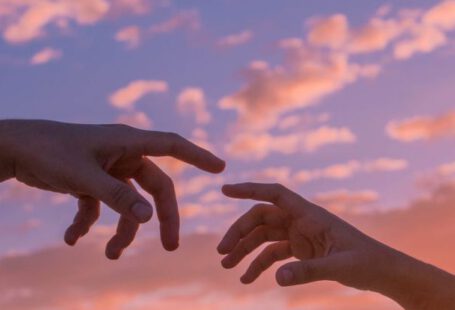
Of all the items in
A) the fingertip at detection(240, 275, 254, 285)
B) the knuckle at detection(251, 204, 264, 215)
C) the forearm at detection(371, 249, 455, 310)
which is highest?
the knuckle at detection(251, 204, 264, 215)

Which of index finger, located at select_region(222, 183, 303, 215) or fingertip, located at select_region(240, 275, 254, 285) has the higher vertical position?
index finger, located at select_region(222, 183, 303, 215)

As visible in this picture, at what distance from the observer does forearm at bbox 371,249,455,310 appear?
6.96m

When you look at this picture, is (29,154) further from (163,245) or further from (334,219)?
(334,219)

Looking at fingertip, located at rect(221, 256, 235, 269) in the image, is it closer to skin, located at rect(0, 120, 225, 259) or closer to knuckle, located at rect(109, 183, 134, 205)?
skin, located at rect(0, 120, 225, 259)

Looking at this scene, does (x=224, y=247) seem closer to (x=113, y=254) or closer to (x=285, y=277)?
(x=113, y=254)

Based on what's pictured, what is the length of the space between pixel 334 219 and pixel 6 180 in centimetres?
253

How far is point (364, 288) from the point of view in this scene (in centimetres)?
689

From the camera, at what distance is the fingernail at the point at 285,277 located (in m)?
5.97

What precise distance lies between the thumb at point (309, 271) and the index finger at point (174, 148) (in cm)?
116

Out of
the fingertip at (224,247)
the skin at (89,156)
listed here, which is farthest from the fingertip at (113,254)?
the fingertip at (224,247)

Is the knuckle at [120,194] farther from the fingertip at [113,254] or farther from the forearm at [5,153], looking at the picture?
the fingertip at [113,254]

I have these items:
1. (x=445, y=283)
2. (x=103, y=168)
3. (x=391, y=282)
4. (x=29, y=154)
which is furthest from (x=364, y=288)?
(x=29, y=154)

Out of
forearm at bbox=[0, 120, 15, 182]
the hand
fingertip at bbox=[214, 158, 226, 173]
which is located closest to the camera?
the hand

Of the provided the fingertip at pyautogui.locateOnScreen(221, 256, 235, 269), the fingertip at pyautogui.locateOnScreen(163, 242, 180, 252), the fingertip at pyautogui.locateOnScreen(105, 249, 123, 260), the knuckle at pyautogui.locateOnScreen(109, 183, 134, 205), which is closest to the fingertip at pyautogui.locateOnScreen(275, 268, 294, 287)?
the knuckle at pyautogui.locateOnScreen(109, 183, 134, 205)
